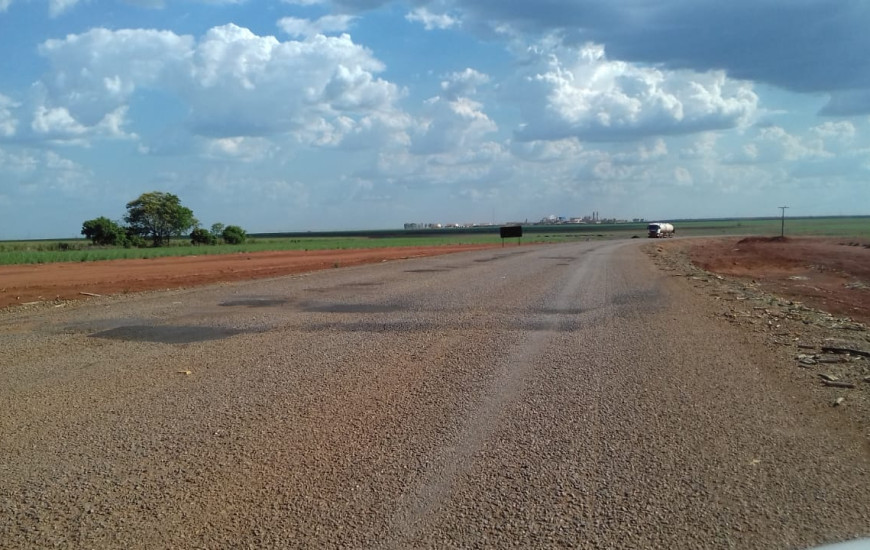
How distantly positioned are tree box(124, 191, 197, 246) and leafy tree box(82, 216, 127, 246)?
9.49 ft

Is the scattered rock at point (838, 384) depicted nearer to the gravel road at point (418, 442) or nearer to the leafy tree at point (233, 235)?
the gravel road at point (418, 442)

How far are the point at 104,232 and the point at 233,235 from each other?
16876 millimetres

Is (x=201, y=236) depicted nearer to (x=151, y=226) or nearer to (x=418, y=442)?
(x=151, y=226)

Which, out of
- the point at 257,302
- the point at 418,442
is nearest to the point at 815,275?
the point at 257,302

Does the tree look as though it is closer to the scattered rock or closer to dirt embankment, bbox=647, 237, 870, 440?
dirt embankment, bbox=647, 237, 870, 440

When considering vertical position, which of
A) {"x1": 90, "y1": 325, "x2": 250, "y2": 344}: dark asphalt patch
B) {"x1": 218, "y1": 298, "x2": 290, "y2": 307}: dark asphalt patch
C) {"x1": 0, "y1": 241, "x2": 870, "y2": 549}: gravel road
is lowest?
{"x1": 0, "y1": 241, "x2": 870, "y2": 549}: gravel road

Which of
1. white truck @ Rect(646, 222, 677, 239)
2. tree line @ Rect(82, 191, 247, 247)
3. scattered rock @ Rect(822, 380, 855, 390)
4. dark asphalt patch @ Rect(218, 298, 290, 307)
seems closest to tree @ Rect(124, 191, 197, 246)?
tree line @ Rect(82, 191, 247, 247)

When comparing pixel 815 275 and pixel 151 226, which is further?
pixel 151 226

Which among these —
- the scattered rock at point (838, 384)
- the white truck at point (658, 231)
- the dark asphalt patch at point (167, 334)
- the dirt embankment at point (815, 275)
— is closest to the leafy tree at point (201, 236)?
the white truck at point (658, 231)

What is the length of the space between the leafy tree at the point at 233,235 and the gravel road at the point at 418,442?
285ft

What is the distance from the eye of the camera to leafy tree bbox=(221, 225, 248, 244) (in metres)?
97.3

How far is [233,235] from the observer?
97750mm

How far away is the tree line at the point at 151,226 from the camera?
86.1 meters

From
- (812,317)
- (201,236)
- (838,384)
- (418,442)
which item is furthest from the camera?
(201,236)
